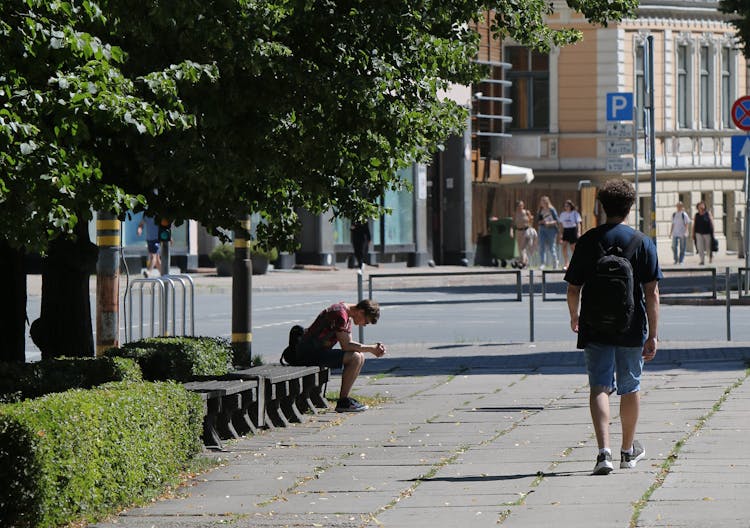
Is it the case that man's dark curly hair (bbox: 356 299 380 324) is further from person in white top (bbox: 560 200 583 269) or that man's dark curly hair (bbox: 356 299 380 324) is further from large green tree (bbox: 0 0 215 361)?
person in white top (bbox: 560 200 583 269)

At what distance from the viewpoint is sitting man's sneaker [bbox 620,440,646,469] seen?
408 inches

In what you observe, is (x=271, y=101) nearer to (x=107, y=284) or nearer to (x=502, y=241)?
(x=107, y=284)

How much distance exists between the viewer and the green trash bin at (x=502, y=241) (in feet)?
158

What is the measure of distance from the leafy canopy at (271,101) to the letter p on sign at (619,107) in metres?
16.6

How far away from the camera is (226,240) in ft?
52.0

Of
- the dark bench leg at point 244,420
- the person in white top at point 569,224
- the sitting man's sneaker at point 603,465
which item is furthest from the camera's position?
the person in white top at point 569,224

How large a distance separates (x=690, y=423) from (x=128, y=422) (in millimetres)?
4660

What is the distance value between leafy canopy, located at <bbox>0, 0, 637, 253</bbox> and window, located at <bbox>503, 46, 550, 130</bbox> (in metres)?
42.0

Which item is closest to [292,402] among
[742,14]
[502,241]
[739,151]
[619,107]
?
[739,151]

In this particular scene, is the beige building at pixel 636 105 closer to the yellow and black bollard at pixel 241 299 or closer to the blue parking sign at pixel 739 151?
the blue parking sign at pixel 739 151

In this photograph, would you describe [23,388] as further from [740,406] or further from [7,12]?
[740,406]

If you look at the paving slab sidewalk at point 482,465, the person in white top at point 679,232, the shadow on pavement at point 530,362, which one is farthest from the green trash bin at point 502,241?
the paving slab sidewalk at point 482,465

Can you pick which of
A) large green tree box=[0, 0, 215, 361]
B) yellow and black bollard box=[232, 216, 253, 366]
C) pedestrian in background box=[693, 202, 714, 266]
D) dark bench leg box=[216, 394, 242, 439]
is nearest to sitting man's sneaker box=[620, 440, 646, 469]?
dark bench leg box=[216, 394, 242, 439]

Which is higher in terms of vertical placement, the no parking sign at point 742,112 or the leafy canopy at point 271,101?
the no parking sign at point 742,112
